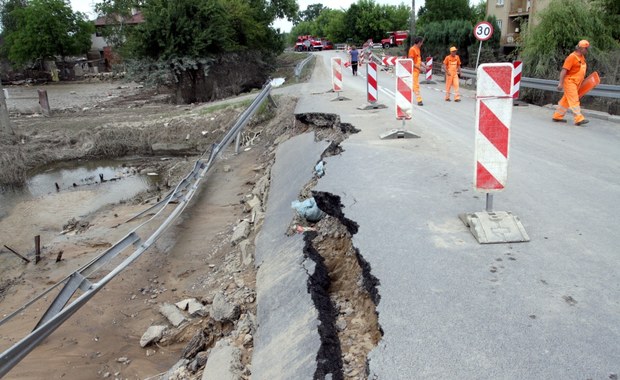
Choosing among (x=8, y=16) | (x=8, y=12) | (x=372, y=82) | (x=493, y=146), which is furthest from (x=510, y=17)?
(x=8, y=12)

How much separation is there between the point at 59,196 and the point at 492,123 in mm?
11506

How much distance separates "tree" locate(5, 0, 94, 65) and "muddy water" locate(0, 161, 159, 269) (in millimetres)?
48778

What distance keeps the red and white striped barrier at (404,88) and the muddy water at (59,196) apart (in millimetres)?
7336

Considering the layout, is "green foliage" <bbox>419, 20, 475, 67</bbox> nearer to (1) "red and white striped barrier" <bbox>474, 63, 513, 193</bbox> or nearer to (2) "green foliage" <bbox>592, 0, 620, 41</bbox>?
(2) "green foliage" <bbox>592, 0, 620, 41</bbox>

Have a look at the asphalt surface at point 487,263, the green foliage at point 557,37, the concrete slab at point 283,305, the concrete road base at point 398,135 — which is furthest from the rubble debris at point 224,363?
the green foliage at point 557,37

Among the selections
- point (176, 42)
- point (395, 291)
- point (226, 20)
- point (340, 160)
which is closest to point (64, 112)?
point (176, 42)

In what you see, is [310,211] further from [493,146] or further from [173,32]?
[173,32]

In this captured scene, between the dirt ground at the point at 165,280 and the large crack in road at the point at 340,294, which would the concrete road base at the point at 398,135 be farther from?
the large crack in road at the point at 340,294

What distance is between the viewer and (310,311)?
3715 mm

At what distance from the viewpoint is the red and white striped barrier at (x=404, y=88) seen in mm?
8570

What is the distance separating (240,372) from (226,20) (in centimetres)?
2492

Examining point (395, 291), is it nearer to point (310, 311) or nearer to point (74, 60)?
point (310, 311)

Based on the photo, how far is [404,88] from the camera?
8570 mm

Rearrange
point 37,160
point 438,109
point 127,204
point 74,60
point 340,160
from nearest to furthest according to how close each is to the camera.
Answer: point 340,160
point 127,204
point 438,109
point 37,160
point 74,60
